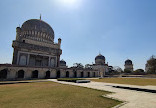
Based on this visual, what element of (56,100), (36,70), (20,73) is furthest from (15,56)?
(56,100)

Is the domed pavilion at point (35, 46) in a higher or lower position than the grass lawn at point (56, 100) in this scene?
higher

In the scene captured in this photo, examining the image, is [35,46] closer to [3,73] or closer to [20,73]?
[20,73]

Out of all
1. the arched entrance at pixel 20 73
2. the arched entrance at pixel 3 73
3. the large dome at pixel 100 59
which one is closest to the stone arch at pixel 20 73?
the arched entrance at pixel 20 73

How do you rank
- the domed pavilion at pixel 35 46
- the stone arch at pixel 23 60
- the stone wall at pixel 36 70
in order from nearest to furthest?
the stone wall at pixel 36 70, the stone arch at pixel 23 60, the domed pavilion at pixel 35 46

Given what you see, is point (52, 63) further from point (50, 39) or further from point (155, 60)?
point (155, 60)

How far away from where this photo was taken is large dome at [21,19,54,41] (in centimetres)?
4628

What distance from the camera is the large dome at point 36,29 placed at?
1822 inches

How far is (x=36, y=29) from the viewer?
47.4 metres

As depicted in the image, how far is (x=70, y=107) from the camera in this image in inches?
218

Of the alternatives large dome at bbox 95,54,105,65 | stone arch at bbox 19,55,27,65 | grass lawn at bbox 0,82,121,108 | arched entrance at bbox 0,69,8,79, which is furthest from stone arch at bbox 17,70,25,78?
large dome at bbox 95,54,105,65

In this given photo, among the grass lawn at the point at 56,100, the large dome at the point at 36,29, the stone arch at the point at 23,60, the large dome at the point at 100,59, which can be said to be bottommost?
the grass lawn at the point at 56,100

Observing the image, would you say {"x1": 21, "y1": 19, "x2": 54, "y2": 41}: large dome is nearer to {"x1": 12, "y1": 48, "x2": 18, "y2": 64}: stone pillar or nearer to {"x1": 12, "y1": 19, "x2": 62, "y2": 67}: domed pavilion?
{"x1": 12, "y1": 19, "x2": 62, "y2": 67}: domed pavilion

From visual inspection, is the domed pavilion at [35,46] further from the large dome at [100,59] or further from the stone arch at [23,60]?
the large dome at [100,59]

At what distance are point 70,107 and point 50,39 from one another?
1926 inches
